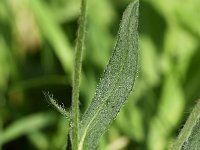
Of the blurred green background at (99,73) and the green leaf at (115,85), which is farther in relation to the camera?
the blurred green background at (99,73)

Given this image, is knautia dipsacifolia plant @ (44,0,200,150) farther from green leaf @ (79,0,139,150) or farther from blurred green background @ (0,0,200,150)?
blurred green background @ (0,0,200,150)

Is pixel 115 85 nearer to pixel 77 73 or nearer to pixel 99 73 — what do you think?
pixel 77 73

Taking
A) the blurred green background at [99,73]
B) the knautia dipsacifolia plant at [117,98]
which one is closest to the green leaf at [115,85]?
the knautia dipsacifolia plant at [117,98]

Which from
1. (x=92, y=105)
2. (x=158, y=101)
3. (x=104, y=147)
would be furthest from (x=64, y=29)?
(x=92, y=105)

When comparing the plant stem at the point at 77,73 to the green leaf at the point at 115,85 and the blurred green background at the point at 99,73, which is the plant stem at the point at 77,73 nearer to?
the green leaf at the point at 115,85

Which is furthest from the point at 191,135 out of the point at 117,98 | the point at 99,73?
the point at 99,73
